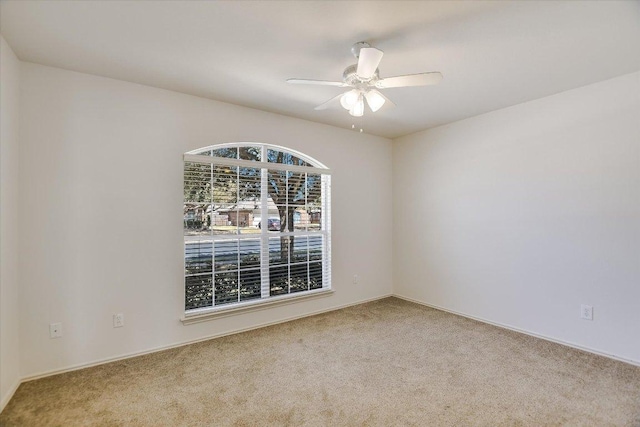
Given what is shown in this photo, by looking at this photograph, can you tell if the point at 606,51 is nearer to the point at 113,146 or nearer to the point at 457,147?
the point at 457,147

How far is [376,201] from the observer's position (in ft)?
14.6

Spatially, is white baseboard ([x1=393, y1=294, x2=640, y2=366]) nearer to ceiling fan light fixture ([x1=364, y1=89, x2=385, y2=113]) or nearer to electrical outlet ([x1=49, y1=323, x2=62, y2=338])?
ceiling fan light fixture ([x1=364, y1=89, x2=385, y2=113])

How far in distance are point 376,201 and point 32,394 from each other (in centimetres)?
407

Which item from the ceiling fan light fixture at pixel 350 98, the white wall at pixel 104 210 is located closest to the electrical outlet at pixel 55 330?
the white wall at pixel 104 210

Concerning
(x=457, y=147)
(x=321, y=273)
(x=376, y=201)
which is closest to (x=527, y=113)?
(x=457, y=147)

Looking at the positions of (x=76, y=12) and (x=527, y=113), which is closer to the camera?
(x=76, y=12)

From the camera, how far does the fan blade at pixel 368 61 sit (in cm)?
171

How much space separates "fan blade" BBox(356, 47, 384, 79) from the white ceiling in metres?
0.24

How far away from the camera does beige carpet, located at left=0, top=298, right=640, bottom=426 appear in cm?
183

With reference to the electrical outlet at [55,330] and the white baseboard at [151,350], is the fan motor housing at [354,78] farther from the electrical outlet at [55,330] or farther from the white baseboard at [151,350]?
the electrical outlet at [55,330]

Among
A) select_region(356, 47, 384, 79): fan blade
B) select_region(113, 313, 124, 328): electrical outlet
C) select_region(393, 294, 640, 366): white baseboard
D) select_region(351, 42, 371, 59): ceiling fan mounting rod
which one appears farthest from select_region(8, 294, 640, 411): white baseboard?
select_region(351, 42, 371, 59): ceiling fan mounting rod

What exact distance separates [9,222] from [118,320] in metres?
1.11

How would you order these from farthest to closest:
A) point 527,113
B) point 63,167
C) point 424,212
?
point 424,212
point 527,113
point 63,167

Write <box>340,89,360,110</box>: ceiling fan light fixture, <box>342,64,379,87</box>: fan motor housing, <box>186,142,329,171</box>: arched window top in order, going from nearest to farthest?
1. <box>342,64,379,87</box>: fan motor housing
2. <box>340,89,360,110</box>: ceiling fan light fixture
3. <box>186,142,329,171</box>: arched window top
